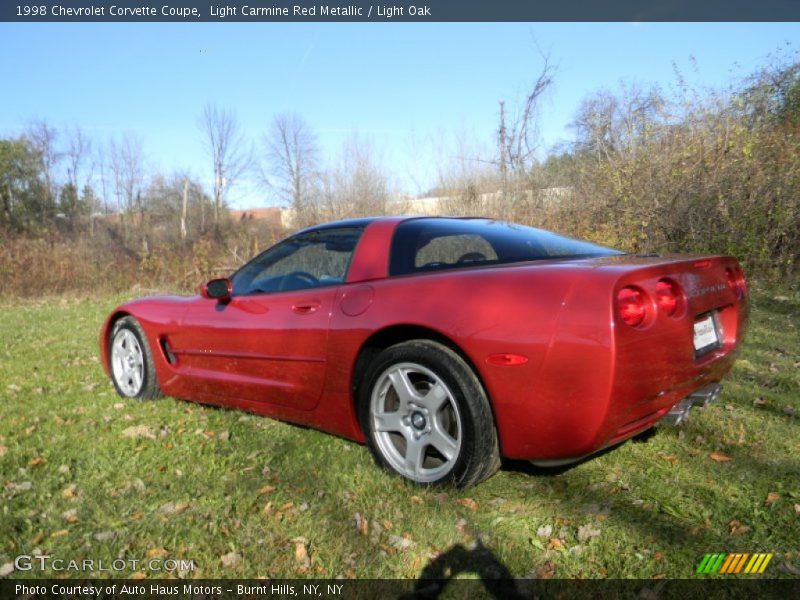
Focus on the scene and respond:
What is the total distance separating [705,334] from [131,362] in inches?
155

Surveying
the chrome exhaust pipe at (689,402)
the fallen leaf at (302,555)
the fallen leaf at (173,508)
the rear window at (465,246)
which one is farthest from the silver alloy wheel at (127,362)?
the chrome exhaust pipe at (689,402)

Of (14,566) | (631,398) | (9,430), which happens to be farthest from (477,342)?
(9,430)

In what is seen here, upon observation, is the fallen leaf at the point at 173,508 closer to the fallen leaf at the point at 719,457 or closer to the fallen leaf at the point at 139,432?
the fallen leaf at the point at 139,432

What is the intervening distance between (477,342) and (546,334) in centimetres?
30

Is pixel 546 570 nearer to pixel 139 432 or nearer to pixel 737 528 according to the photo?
pixel 737 528

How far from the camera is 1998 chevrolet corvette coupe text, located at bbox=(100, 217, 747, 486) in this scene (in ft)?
7.24

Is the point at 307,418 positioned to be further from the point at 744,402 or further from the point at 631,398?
the point at 744,402

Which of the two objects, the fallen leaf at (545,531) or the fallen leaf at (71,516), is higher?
the fallen leaf at (71,516)

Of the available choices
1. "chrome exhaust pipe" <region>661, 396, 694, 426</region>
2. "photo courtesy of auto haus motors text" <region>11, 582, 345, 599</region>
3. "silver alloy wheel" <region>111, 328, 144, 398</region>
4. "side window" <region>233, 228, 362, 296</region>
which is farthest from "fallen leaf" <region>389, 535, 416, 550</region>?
"silver alloy wheel" <region>111, 328, 144, 398</region>

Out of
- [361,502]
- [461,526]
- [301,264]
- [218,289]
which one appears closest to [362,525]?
[361,502]

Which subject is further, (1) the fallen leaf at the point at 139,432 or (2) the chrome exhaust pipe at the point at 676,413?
(1) the fallen leaf at the point at 139,432

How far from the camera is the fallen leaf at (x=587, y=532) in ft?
7.59

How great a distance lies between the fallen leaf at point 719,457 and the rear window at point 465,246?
1.17 m

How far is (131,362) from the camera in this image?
14.6ft
